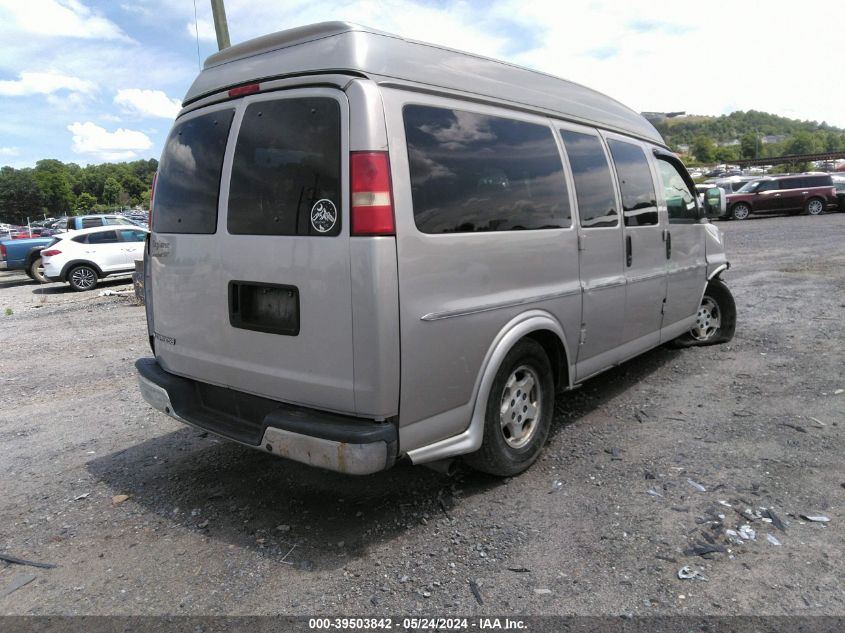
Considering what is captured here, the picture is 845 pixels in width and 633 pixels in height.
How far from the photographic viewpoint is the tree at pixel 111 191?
150 meters

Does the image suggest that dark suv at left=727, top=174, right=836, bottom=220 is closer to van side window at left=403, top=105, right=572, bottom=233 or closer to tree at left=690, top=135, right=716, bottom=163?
van side window at left=403, top=105, right=572, bottom=233

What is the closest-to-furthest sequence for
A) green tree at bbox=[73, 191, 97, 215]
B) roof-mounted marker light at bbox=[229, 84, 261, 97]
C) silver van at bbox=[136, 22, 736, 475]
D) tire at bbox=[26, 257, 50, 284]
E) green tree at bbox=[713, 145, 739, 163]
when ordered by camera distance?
1. silver van at bbox=[136, 22, 736, 475]
2. roof-mounted marker light at bbox=[229, 84, 261, 97]
3. tire at bbox=[26, 257, 50, 284]
4. green tree at bbox=[73, 191, 97, 215]
5. green tree at bbox=[713, 145, 739, 163]

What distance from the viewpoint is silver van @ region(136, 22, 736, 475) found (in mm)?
2773

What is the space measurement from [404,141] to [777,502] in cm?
278

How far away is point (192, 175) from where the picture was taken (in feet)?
11.4

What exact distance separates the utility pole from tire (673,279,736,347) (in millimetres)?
7253

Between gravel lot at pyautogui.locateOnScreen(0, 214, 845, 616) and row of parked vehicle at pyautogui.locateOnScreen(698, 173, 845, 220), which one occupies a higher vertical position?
row of parked vehicle at pyautogui.locateOnScreen(698, 173, 845, 220)

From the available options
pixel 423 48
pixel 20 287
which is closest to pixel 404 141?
pixel 423 48

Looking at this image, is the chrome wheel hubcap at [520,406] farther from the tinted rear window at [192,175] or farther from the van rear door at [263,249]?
the tinted rear window at [192,175]

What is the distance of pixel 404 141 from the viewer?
288 cm

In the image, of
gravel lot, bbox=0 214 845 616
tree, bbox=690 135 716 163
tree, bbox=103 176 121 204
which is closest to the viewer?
gravel lot, bbox=0 214 845 616

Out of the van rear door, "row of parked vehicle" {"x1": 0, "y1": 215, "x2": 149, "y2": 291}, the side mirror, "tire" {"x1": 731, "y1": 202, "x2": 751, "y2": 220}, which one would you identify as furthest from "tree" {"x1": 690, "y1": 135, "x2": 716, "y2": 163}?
the van rear door

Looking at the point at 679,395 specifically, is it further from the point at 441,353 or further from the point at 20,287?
the point at 20,287

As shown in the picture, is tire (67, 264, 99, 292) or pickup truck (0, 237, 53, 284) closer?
tire (67, 264, 99, 292)
